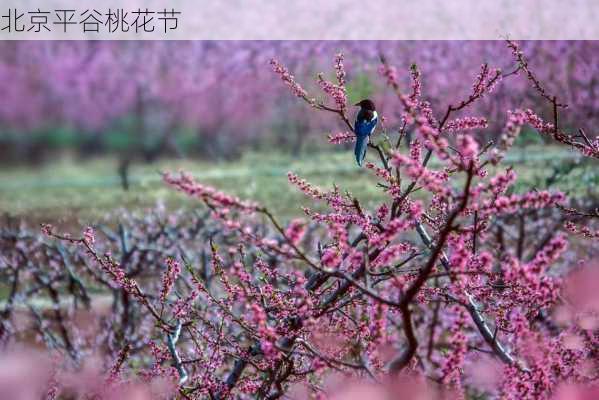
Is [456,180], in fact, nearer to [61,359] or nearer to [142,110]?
[142,110]

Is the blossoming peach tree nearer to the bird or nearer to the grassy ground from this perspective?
the bird

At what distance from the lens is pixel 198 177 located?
17.3ft

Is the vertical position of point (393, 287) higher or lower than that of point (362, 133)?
lower

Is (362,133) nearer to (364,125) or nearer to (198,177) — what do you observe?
(364,125)

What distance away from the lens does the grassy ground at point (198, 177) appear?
4.84 metres

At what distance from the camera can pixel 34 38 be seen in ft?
19.7

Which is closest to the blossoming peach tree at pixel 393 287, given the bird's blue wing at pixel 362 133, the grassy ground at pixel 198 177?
the bird's blue wing at pixel 362 133

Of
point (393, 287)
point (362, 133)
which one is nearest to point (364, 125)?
point (362, 133)

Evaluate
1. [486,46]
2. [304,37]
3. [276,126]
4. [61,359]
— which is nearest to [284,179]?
[276,126]

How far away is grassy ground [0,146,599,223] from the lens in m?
4.84

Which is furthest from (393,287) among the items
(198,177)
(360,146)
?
(198,177)

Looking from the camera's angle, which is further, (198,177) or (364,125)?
(198,177)

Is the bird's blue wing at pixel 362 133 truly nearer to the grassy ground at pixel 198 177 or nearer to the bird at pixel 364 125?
the bird at pixel 364 125

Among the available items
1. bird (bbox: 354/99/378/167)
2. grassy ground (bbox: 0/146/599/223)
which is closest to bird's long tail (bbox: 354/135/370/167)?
bird (bbox: 354/99/378/167)
